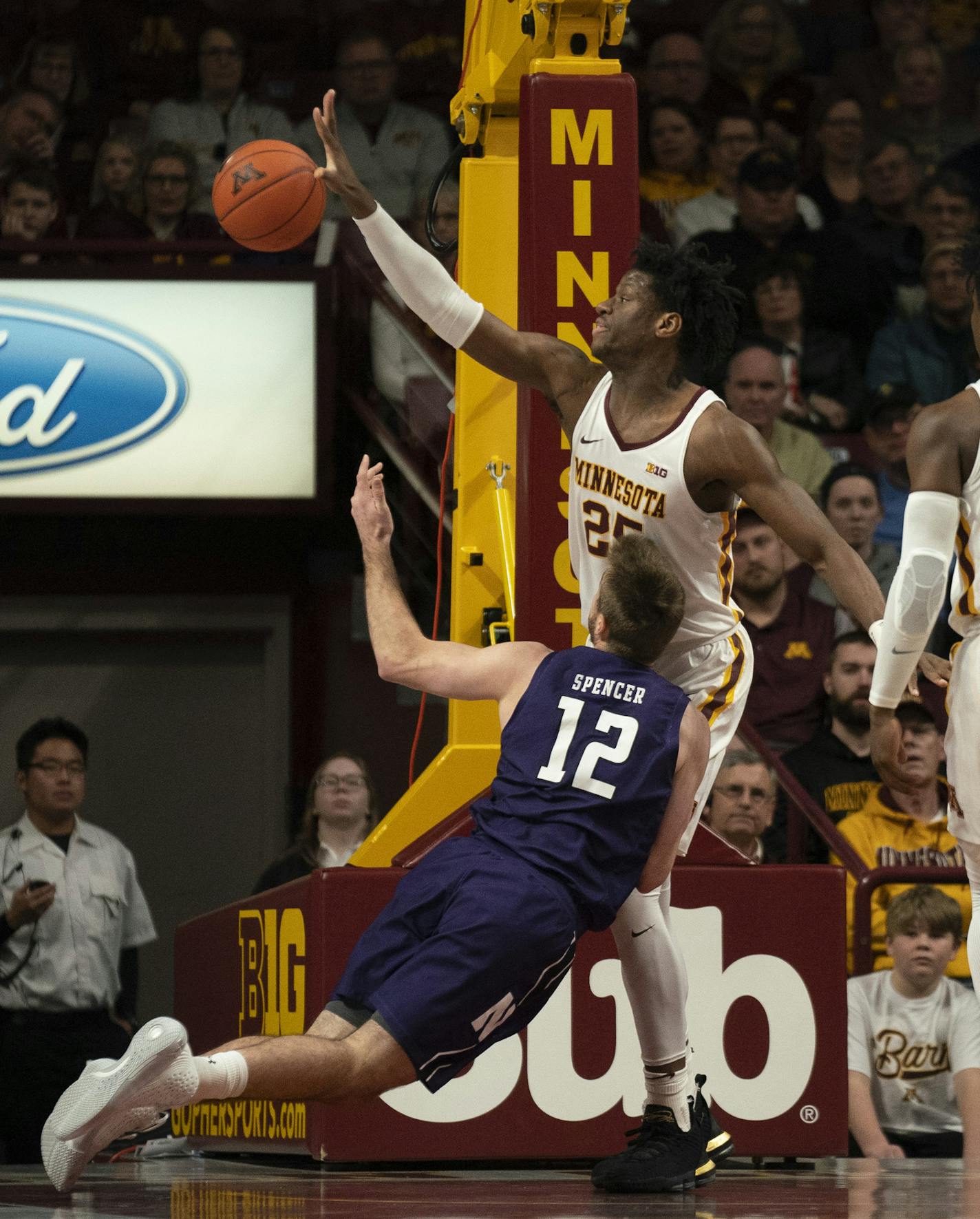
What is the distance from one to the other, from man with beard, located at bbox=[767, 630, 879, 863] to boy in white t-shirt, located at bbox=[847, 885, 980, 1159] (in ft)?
3.99

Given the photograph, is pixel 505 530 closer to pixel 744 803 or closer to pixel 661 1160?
pixel 744 803

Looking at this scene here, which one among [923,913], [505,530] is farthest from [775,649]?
[505,530]

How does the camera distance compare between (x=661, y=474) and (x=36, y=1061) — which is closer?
(x=661, y=474)

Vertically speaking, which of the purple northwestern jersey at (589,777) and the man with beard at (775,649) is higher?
the man with beard at (775,649)

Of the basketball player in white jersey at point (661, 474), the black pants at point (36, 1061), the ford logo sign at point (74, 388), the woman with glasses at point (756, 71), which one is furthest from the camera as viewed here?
the woman with glasses at point (756, 71)

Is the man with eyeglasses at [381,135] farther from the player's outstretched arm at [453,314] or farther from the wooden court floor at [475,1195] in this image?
the wooden court floor at [475,1195]

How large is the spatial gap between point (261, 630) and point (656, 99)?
434cm

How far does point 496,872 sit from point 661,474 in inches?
53.5

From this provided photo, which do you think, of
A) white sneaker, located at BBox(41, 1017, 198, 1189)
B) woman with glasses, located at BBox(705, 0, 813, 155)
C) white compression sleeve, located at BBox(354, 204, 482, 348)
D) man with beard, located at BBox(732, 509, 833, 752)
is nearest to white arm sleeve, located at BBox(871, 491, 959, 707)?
white compression sleeve, located at BBox(354, 204, 482, 348)

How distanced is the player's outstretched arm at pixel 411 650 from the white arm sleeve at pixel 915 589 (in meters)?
0.82

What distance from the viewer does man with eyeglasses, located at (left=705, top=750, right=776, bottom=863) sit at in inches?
310

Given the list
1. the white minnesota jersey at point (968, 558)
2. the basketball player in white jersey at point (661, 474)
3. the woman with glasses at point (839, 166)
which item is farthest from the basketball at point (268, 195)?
the woman with glasses at point (839, 166)

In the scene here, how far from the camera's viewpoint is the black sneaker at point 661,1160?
4.89m

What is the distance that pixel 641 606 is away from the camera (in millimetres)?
4602
